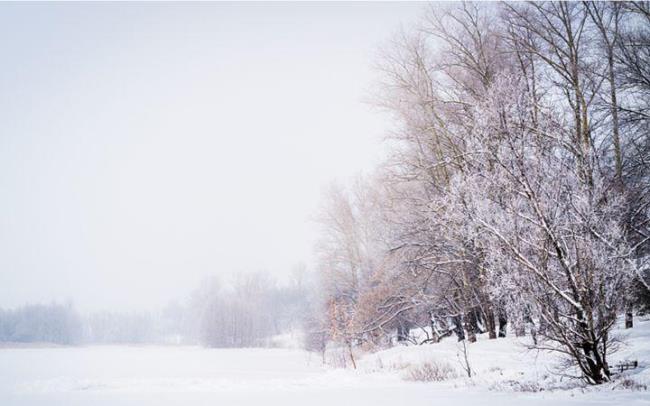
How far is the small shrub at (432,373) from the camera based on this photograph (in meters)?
12.1

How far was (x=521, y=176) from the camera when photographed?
720 cm

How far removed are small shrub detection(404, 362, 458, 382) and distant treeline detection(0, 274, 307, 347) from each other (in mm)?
44250

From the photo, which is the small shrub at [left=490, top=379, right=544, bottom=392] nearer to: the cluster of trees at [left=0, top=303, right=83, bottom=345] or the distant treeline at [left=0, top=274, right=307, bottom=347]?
the distant treeline at [left=0, top=274, right=307, bottom=347]

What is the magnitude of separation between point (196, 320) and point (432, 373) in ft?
304

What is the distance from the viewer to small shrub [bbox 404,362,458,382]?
39.7ft

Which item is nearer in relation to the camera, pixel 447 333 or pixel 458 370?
pixel 458 370

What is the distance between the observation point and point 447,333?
22031 millimetres

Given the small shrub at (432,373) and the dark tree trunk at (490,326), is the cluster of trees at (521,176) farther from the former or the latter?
the small shrub at (432,373)

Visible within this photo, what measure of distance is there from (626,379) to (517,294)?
2025 millimetres

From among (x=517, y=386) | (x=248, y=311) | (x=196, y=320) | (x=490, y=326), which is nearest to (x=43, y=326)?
(x=196, y=320)

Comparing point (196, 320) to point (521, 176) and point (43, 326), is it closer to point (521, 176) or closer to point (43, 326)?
point (43, 326)

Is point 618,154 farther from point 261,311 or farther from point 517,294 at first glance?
point 261,311

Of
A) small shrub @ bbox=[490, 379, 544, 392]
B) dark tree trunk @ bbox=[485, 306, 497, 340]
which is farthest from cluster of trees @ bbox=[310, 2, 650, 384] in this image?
small shrub @ bbox=[490, 379, 544, 392]

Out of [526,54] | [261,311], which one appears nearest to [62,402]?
[526,54]
